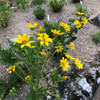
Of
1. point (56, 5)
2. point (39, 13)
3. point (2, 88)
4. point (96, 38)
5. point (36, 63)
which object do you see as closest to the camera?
point (36, 63)

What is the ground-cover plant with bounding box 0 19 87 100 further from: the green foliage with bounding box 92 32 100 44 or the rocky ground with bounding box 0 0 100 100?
the green foliage with bounding box 92 32 100 44

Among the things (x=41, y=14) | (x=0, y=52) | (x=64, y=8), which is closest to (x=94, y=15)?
(x=64, y=8)

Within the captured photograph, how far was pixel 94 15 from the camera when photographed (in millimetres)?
3871

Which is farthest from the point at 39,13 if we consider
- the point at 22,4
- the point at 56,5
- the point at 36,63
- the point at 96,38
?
the point at 36,63

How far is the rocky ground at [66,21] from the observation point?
8.60 ft

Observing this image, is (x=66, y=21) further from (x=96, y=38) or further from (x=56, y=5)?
(x=96, y=38)

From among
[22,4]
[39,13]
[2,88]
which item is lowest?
[2,88]

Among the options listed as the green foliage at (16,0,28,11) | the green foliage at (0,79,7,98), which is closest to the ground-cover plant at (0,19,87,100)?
the green foliage at (0,79,7,98)

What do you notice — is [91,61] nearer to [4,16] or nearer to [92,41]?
[92,41]

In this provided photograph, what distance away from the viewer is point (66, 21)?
3533mm

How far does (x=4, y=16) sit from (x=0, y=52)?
1.36 meters

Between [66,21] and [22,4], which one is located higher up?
[22,4]

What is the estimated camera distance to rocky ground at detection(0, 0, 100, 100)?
8.60ft

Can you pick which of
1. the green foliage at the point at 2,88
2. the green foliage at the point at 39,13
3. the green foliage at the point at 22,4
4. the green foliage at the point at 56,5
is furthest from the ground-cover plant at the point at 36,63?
the green foliage at the point at 22,4
